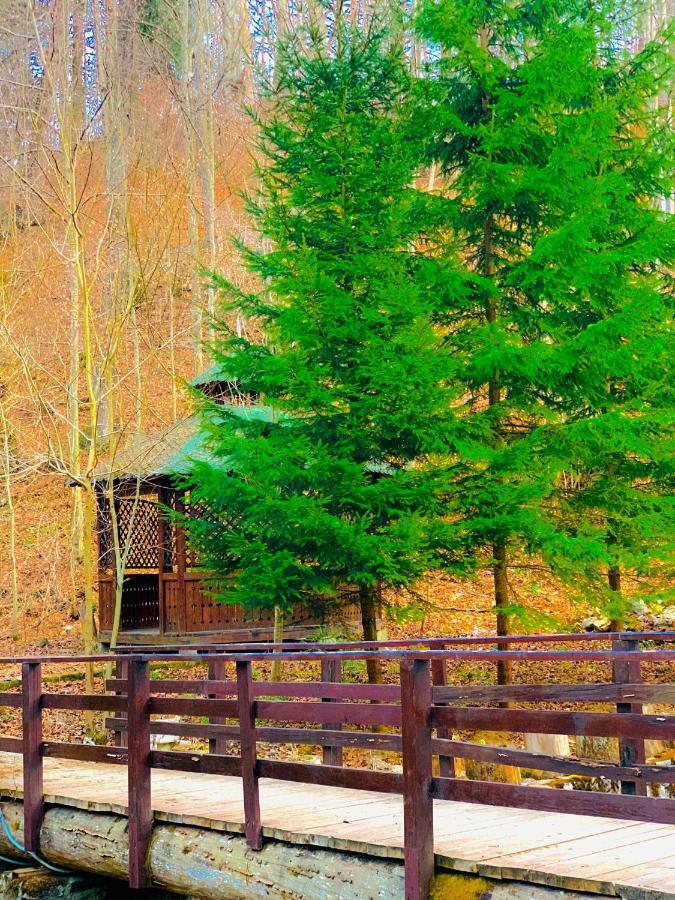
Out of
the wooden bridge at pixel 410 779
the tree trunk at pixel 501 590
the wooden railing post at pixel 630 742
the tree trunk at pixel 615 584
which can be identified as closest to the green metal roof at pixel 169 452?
the tree trunk at pixel 501 590

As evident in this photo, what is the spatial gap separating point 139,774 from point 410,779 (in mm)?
2184

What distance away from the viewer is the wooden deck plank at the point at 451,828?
14.9 feet

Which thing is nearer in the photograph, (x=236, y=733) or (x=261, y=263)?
(x=236, y=733)

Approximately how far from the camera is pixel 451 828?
5.76 metres

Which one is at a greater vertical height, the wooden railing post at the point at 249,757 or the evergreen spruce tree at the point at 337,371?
the evergreen spruce tree at the point at 337,371

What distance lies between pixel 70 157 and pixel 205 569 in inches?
217

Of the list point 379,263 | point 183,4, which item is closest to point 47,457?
point 379,263

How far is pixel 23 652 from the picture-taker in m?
19.6

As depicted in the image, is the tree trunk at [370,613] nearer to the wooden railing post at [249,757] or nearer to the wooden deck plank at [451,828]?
the wooden deck plank at [451,828]

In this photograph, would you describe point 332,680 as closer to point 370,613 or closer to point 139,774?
point 139,774

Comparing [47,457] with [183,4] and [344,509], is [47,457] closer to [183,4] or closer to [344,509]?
[344,509]

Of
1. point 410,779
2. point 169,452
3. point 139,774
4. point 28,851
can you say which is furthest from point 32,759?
point 169,452

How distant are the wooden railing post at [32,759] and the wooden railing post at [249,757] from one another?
2114 mm

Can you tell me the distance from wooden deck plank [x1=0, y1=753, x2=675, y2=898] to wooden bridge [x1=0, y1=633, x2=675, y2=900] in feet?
0.04
